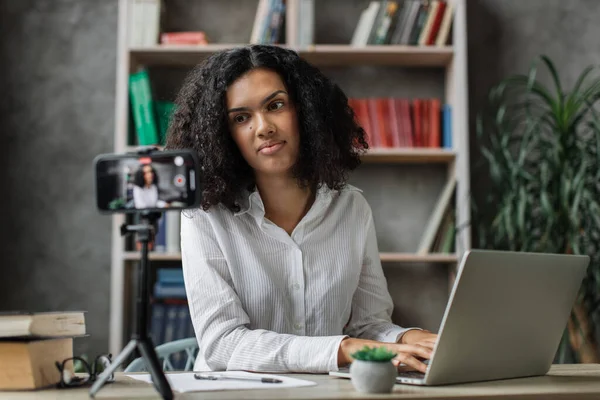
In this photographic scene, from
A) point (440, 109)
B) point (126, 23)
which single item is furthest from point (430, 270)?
point (126, 23)

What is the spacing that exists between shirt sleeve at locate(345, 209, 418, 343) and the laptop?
43 centimetres

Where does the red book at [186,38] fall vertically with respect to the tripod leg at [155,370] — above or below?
above

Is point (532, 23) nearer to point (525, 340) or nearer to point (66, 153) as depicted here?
point (66, 153)

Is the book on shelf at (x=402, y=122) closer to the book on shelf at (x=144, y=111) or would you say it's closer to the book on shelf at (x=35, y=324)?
the book on shelf at (x=144, y=111)

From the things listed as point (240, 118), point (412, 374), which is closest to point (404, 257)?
point (240, 118)

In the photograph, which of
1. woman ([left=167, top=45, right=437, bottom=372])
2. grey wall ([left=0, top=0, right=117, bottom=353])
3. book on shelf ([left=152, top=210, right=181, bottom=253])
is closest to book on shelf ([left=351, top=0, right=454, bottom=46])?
book on shelf ([left=152, top=210, right=181, bottom=253])

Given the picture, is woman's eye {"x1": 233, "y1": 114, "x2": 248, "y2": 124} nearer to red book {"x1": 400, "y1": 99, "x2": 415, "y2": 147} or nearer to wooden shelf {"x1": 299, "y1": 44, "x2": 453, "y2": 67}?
wooden shelf {"x1": 299, "y1": 44, "x2": 453, "y2": 67}

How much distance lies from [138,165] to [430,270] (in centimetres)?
241

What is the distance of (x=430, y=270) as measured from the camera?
10.8 feet

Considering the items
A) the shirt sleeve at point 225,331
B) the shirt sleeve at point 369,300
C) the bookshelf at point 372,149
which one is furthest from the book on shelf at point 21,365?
the bookshelf at point 372,149

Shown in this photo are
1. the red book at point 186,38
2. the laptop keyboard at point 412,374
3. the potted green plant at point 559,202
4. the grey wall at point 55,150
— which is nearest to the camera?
the laptop keyboard at point 412,374

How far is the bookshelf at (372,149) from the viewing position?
9.81ft

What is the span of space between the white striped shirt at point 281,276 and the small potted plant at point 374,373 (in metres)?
0.44

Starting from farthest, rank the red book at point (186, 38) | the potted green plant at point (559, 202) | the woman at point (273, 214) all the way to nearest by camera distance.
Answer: the red book at point (186, 38) → the potted green plant at point (559, 202) → the woman at point (273, 214)
